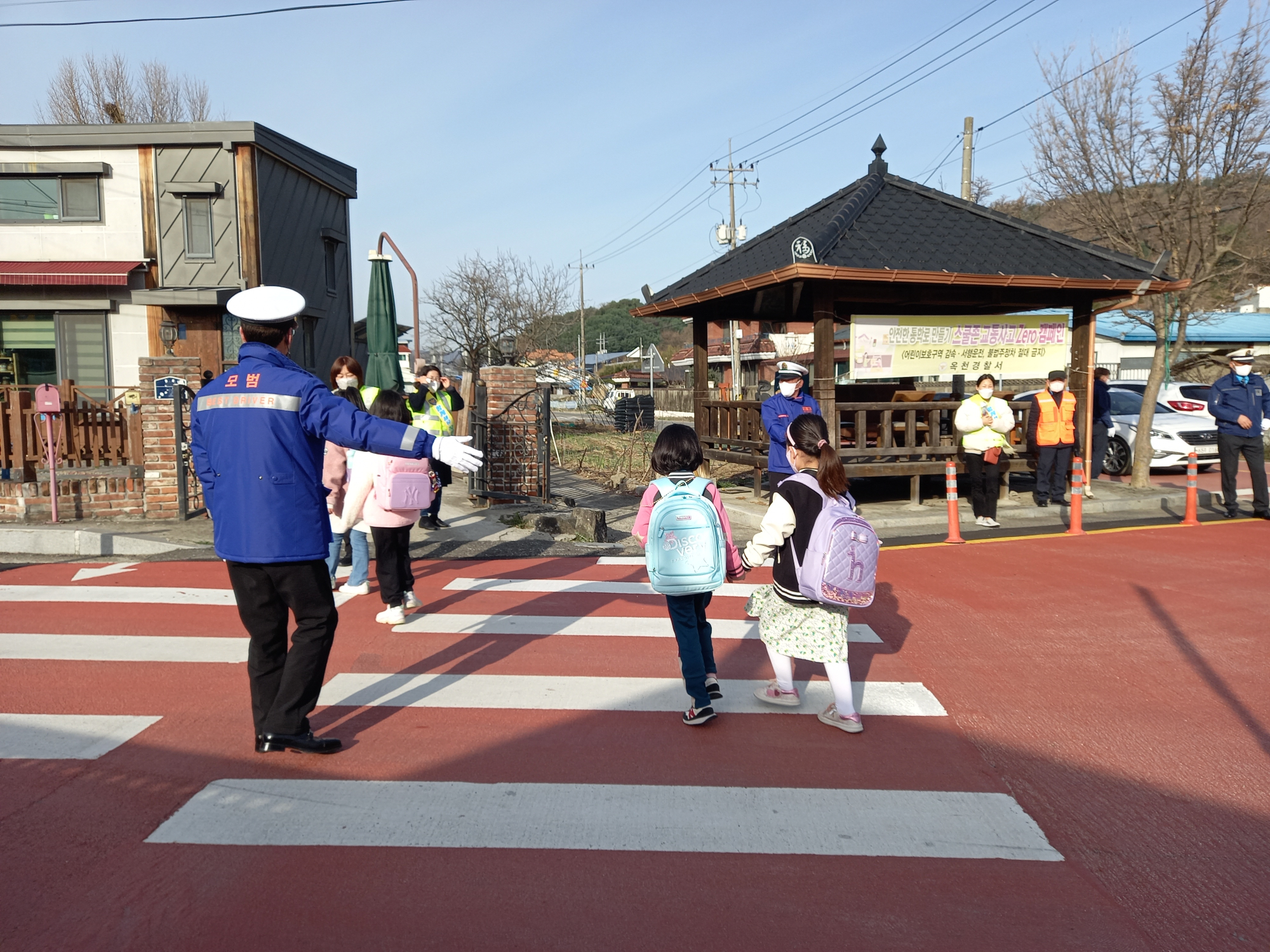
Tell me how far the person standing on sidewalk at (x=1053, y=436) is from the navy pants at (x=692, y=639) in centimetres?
856

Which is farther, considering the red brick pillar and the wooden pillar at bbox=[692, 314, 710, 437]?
the wooden pillar at bbox=[692, 314, 710, 437]

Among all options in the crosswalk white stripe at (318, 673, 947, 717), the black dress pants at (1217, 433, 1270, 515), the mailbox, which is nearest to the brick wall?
the mailbox

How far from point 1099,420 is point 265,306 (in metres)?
13.5

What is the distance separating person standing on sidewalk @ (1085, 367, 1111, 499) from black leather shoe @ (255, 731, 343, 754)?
12.6m

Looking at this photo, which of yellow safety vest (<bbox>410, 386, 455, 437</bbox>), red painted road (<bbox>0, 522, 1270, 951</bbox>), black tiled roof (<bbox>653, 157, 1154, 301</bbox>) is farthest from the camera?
black tiled roof (<bbox>653, 157, 1154, 301</bbox>)

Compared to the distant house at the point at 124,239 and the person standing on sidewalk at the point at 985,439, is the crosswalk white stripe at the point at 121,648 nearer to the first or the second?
the person standing on sidewalk at the point at 985,439

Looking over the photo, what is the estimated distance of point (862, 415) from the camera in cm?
1216

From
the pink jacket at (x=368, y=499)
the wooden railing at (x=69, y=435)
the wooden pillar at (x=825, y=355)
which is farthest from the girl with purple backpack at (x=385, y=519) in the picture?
the wooden railing at (x=69, y=435)

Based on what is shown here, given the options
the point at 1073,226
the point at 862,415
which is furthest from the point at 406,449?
the point at 1073,226

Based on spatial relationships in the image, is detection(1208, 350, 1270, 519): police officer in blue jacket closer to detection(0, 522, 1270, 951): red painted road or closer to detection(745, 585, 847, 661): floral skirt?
detection(0, 522, 1270, 951): red painted road

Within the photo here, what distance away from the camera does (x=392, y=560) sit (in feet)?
21.8

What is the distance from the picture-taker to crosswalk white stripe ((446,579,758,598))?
7945 millimetres

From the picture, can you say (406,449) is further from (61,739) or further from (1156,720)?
(1156,720)

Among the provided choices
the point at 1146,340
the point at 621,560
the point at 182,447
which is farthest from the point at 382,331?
the point at 1146,340
